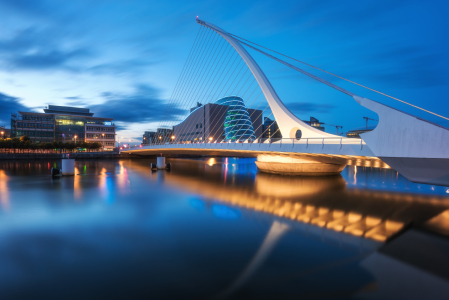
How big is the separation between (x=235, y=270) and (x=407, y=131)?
327 inches

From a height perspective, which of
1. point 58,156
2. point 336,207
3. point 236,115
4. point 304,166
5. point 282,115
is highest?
point 236,115

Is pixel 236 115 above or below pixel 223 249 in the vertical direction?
above

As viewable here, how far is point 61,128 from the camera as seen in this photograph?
79.9 m

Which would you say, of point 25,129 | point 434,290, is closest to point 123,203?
point 434,290

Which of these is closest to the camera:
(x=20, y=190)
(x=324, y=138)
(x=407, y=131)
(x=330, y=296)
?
(x=330, y=296)

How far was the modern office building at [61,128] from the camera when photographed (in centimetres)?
7602

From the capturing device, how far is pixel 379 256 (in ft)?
22.4

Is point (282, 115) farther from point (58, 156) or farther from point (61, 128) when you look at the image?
point (61, 128)

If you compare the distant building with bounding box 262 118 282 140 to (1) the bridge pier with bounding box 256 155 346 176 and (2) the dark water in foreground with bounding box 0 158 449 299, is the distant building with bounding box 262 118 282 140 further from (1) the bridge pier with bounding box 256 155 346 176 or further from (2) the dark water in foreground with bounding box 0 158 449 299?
(2) the dark water in foreground with bounding box 0 158 449 299

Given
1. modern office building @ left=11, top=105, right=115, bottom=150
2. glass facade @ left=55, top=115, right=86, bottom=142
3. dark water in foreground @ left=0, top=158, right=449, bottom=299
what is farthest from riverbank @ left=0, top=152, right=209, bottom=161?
dark water in foreground @ left=0, top=158, right=449, bottom=299

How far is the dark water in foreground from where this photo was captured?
17.0 feet

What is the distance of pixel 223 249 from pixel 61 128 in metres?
88.1

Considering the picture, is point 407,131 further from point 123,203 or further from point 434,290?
point 123,203

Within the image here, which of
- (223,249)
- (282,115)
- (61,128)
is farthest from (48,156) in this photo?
(223,249)
